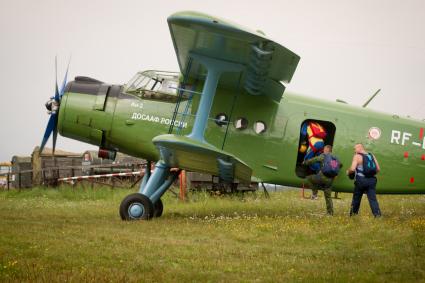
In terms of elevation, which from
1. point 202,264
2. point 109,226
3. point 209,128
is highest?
point 209,128

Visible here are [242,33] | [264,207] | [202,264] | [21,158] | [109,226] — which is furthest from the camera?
[21,158]

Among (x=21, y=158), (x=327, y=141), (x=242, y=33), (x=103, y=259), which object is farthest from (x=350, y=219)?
(x=21, y=158)

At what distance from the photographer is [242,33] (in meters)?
8.70

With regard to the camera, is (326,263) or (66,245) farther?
(66,245)

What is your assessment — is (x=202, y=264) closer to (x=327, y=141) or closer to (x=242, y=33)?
(x=242, y=33)

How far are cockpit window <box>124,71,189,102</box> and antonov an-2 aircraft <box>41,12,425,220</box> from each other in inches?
0.8

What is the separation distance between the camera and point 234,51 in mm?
9641

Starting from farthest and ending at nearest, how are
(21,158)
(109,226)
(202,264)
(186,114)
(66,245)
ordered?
(21,158) < (186,114) < (109,226) < (66,245) < (202,264)

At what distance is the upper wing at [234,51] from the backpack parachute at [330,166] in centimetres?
160

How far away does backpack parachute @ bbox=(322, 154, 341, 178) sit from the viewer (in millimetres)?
10781

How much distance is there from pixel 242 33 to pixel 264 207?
607 centimetres

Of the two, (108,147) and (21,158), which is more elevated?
(108,147)

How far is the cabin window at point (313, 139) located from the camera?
11.3 meters

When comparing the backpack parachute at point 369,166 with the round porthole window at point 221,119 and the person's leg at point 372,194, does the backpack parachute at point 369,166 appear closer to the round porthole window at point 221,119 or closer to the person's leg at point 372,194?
the person's leg at point 372,194
